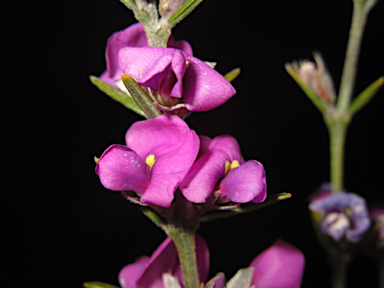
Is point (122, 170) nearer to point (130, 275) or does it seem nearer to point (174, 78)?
point (174, 78)

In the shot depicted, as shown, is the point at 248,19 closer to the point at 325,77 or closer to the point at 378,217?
the point at 325,77

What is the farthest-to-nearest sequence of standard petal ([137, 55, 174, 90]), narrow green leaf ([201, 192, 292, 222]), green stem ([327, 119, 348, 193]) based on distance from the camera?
green stem ([327, 119, 348, 193]), narrow green leaf ([201, 192, 292, 222]), standard petal ([137, 55, 174, 90])

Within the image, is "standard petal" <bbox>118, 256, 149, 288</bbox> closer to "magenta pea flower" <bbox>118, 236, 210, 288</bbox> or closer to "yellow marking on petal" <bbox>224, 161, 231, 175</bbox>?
"magenta pea flower" <bbox>118, 236, 210, 288</bbox>

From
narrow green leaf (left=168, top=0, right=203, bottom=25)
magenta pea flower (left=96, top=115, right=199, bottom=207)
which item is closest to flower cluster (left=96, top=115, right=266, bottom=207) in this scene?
magenta pea flower (left=96, top=115, right=199, bottom=207)

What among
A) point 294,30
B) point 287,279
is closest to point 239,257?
point 294,30

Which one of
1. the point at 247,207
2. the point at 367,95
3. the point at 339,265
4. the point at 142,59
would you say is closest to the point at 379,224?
the point at 339,265

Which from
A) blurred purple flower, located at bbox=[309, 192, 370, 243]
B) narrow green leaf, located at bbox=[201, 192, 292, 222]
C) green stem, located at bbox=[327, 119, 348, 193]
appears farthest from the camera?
green stem, located at bbox=[327, 119, 348, 193]

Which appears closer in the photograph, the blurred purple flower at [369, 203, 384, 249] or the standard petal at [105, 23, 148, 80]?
the standard petal at [105, 23, 148, 80]

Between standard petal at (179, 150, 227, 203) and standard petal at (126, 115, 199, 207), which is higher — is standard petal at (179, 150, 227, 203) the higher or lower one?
the lower one
